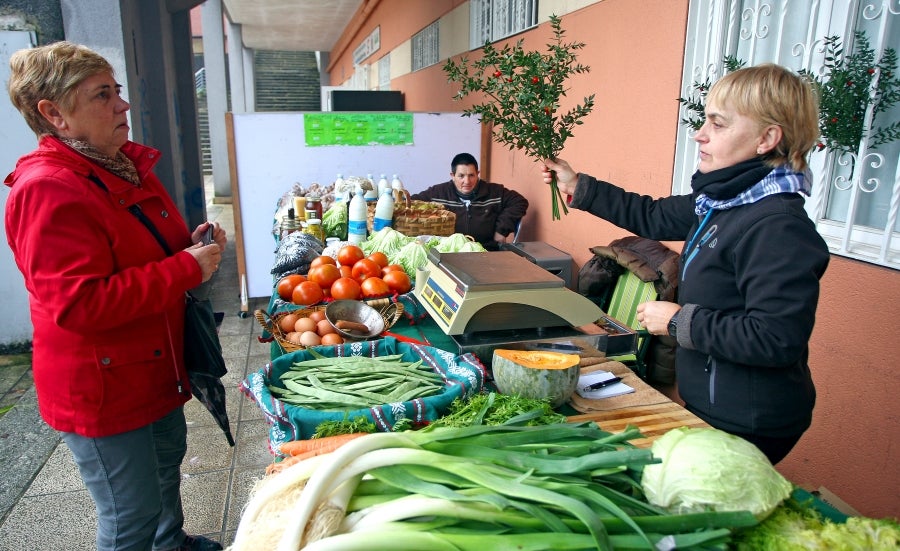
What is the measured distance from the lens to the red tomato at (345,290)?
9.49 feet

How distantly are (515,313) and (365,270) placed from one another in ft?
3.66

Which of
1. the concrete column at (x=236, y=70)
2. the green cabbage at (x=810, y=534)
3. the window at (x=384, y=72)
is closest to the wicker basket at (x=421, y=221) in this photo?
the green cabbage at (x=810, y=534)

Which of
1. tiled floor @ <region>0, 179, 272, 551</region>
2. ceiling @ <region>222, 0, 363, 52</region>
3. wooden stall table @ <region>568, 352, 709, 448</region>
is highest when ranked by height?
ceiling @ <region>222, 0, 363, 52</region>

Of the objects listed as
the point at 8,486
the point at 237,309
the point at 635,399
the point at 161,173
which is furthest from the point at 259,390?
the point at 161,173

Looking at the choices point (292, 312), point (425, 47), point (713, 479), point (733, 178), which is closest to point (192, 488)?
point (292, 312)

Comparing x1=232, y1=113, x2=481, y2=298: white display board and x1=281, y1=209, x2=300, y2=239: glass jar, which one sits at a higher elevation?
x1=232, y1=113, x2=481, y2=298: white display board

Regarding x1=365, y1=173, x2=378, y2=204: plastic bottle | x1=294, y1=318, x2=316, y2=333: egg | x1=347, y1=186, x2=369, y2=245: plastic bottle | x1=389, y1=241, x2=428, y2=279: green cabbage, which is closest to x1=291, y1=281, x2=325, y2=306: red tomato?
x1=294, y1=318, x2=316, y2=333: egg

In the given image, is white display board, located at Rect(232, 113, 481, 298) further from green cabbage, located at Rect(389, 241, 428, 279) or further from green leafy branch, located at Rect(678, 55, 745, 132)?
green leafy branch, located at Rect(678, 55, 745, 132)

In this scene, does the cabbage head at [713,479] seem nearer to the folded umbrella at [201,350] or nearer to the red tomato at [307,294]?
the folded umbrella at [201,350]

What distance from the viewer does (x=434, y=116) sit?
696cm

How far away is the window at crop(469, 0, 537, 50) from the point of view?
620 cm

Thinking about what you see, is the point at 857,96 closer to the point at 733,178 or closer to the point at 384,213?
the point at 733,178

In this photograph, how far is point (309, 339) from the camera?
7.95 ft

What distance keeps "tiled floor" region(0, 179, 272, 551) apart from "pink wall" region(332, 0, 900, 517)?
3112 mm
